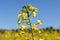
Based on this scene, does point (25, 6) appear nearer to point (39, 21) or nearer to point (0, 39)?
point (39, 21)

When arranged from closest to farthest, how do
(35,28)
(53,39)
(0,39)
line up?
1. (35,28)
2. (53,39)
3. (0,39)

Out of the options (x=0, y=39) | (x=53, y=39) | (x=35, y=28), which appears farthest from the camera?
(x=0, y=39)

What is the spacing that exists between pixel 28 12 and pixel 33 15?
0.39 feet

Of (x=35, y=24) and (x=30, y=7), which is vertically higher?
(x=30, y=7)

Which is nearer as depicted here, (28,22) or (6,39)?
(28,22)

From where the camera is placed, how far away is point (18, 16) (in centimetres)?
417

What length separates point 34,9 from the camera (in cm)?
420

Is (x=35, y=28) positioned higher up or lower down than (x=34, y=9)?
lower down

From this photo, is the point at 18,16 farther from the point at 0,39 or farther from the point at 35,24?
the point at 0,39

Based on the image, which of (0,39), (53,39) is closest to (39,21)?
(53,39)

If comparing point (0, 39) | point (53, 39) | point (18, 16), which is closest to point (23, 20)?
point (18, 16)

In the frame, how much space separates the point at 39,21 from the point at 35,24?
0.36 ft

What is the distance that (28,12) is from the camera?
4.14m

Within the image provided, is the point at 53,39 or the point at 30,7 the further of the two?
the point at 53,39
